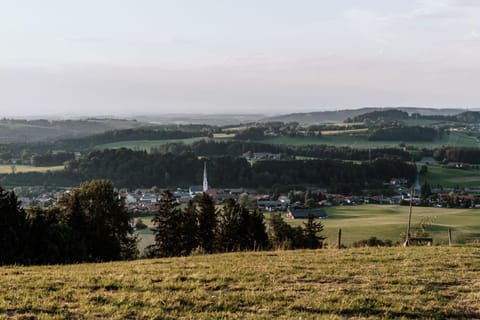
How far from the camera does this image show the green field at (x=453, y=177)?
7214 cm

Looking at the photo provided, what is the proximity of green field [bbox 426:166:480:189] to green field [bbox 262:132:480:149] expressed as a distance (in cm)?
2802

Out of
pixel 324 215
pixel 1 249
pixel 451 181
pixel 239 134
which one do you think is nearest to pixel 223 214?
pixel 1 249

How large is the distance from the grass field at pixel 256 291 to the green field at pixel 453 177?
218 ft

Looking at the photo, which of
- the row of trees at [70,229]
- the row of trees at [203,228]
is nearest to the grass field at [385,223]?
the row of trees at [203,228]

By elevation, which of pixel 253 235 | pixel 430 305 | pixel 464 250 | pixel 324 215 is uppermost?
pixel 430 305

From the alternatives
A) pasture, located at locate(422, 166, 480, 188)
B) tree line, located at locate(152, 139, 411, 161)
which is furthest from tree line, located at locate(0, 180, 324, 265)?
tree line, located at locate(152, 139, 411, 161)

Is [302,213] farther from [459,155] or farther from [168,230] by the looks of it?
[459,155]

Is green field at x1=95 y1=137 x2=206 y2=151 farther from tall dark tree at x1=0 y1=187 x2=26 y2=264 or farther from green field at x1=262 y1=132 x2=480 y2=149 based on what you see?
tall dark tree at x1=0 y1=187 x2=26 y2=264

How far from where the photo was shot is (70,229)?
21938 mm

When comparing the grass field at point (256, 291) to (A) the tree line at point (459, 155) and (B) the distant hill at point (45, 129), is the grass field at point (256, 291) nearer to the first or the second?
(A) the tree line at point (459, 155)

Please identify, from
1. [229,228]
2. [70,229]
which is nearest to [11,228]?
[70,229]

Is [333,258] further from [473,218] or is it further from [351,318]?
[473,218]

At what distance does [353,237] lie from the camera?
116ft

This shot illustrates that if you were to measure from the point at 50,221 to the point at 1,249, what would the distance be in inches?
177
